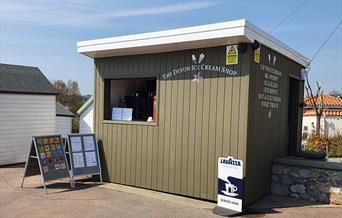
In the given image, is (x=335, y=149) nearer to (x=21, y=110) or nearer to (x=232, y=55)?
(x=232, y=55)

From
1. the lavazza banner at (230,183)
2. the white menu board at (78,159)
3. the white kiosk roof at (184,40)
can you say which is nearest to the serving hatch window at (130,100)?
the white kiosk roof at (184,40)

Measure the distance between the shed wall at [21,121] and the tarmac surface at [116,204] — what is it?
3.31m

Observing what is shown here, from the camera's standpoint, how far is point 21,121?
1095 centimetres

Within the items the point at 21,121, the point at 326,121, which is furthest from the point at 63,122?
the point at 326,121

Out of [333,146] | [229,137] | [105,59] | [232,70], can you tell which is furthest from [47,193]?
[333,146]

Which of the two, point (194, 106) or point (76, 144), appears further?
point (76, 144)

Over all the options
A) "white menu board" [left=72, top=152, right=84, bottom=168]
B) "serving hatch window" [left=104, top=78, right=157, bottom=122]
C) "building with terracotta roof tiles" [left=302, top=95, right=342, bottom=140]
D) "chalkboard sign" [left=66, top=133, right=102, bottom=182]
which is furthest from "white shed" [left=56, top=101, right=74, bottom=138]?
"building with terracotta roof tiles" [left=302, top=95, right=342, bottom=140]

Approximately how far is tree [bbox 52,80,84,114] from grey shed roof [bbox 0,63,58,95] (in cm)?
1501

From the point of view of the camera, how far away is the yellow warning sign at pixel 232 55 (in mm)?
6301

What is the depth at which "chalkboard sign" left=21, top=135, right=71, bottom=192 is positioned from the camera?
7383 millimetres

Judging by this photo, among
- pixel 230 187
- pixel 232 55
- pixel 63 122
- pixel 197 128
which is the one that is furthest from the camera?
pixel 63 122

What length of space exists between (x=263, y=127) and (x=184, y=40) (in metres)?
2.19

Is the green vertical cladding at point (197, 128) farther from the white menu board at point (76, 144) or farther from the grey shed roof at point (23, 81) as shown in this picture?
the grey shed roof at point (23, 81)

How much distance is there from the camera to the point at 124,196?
6.97 m
